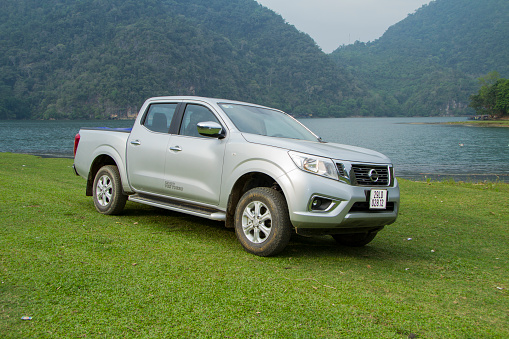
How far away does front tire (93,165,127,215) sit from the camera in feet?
23.3

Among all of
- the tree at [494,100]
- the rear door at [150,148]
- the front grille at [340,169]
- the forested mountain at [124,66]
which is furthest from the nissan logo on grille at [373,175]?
the forested mountain at [124,66]

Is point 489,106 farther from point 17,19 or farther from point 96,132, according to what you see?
point 17,19

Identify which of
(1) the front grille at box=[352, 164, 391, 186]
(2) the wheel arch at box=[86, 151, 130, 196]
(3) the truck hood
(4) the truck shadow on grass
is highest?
(3) the truck hood

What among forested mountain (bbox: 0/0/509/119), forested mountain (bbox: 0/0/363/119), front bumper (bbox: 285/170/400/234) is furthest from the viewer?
forested mountain (bbox: 0/0/509/119)

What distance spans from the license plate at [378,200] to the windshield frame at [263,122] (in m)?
1.47

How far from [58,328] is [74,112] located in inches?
5482

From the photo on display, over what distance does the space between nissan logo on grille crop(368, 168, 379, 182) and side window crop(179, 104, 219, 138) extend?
2121 mm

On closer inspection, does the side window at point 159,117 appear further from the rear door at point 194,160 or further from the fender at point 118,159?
the fender at point 118,159

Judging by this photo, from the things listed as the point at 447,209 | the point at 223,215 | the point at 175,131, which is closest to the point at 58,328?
the point at 223,215

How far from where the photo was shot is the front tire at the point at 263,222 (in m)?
5.10

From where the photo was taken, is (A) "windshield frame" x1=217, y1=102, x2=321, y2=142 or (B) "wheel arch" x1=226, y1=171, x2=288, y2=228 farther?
(A) "windshield frame" x1=217, y1=102, x2=321, y2=142

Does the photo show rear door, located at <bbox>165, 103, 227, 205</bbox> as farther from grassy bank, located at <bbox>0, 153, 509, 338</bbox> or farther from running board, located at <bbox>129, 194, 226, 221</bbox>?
grassy bank, located at <bbox>0, 153, 509, 338</bbox>

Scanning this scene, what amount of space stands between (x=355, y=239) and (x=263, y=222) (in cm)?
166

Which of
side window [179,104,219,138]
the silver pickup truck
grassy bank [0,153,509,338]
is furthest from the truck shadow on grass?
side window [179,104,219,138]
